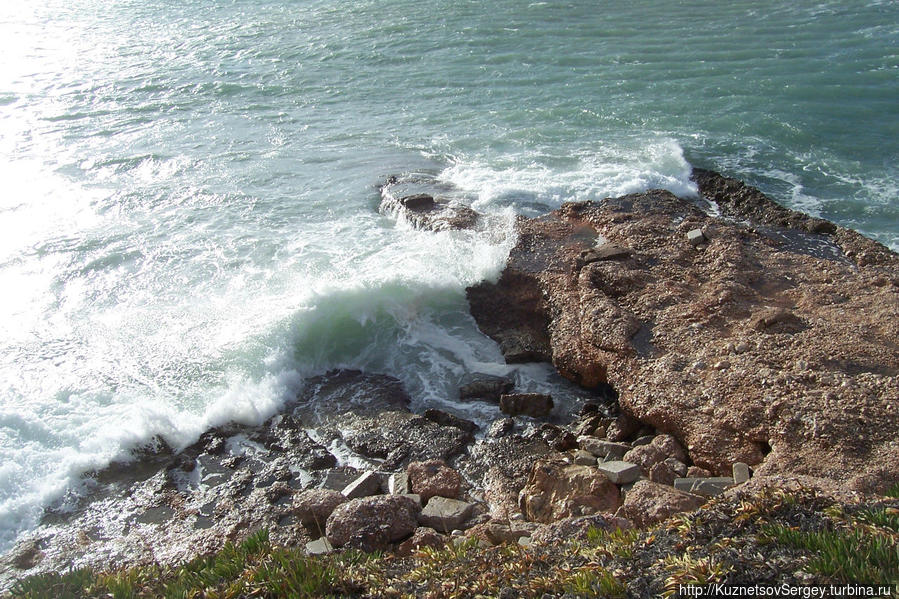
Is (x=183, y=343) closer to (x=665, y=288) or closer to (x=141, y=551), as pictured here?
(x=141, y=551)

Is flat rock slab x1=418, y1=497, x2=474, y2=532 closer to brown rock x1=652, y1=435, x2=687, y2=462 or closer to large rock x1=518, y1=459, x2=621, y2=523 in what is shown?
large rock x1=518, y1=459, x2=621, y2=523

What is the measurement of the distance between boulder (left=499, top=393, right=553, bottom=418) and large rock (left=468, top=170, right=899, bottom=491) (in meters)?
0.68

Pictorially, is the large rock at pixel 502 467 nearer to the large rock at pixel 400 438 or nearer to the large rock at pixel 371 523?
the large rock at pixel 400 438

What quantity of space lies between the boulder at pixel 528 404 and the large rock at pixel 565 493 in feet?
4.79

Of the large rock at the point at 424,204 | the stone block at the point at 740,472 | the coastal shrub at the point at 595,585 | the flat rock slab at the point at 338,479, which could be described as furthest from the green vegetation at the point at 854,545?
the large rock at the point at 424,204

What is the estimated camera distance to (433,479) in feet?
23.9

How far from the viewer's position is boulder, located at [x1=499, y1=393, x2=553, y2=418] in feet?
28.0

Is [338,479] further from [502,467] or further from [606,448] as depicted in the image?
[606,448]

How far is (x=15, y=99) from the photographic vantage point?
19234mm

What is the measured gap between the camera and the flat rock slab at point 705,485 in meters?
6.34

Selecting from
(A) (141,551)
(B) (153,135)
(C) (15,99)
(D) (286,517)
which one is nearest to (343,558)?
(D) (286,517)

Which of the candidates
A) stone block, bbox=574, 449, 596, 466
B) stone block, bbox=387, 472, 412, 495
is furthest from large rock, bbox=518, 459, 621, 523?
stone block, bbox=387, 472, 412, 495

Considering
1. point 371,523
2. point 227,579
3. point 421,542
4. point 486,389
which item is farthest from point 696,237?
point 227,579

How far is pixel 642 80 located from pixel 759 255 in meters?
9.48
